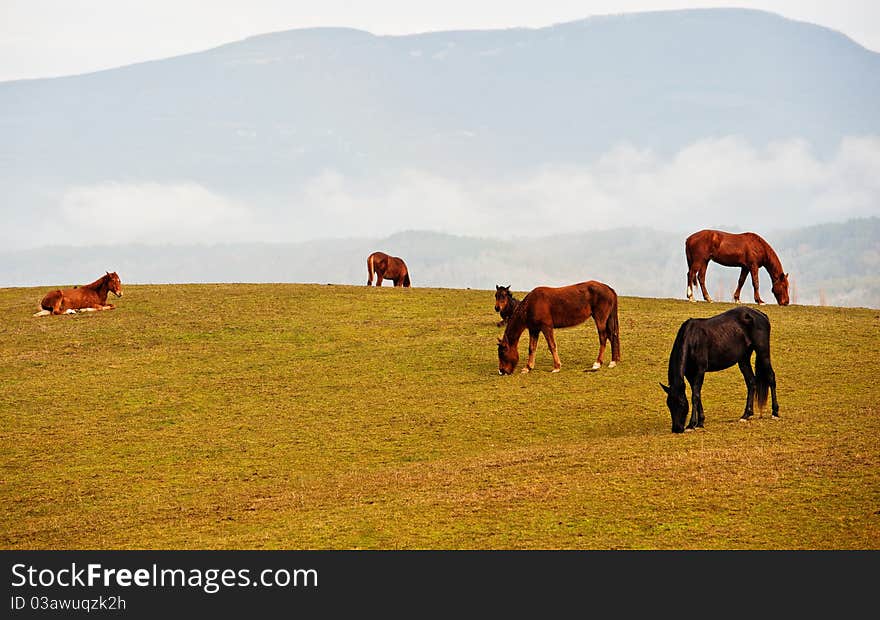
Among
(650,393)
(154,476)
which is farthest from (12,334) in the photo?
(650,393)

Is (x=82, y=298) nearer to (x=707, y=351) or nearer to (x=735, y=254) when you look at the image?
(x=735, y=254)

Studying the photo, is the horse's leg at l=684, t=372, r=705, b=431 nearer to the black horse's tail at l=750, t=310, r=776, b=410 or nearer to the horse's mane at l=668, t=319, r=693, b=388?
the horse's mane at l=668, t=319, r=693, b=388

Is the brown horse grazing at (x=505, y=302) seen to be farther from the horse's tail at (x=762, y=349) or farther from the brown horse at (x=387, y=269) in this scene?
the brown horse at (x=387, y=269)

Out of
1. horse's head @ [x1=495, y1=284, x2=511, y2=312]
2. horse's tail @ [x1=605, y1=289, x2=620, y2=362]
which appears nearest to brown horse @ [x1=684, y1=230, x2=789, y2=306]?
horse's head @ [x1=495, y1=284, x2=511, y2=312]

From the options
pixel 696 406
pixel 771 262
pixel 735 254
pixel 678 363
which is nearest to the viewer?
pixel 678 363

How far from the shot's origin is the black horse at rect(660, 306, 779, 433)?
704 inches

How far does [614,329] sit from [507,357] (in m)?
2.31

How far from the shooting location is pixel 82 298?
3328 cm

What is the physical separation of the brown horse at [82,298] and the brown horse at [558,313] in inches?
538

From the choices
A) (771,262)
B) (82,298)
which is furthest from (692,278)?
(82,298)

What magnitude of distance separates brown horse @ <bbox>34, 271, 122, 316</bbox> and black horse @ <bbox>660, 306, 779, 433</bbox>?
64.6 feet

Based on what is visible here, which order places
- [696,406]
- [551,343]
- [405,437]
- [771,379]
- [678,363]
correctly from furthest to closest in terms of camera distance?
[551,343]
[405,437]
[771,379]
[696,406]
[678,363]
